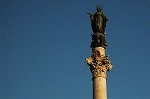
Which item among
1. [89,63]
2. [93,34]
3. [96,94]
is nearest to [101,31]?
[93,34]

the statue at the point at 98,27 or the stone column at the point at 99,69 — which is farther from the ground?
the statue at the point at 98,27

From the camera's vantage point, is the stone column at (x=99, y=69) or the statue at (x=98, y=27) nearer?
the stone column at (x=99, y=69)

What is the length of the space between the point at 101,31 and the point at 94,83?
368 cm

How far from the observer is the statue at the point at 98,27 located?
26062mm

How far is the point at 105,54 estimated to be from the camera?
84.5ft

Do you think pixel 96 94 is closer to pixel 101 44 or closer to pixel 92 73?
pixel 92 73

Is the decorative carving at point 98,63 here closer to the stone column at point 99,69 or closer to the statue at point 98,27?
the stone column at point 99,69

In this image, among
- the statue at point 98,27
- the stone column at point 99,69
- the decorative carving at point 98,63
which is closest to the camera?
the stone column at point 99,69

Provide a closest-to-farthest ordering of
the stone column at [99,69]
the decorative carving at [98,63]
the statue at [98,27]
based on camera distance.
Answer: the stone column at [99,69], the decorative carving at [98,63], the statue at [98,27]

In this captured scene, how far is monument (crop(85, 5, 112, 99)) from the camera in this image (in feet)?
79.9

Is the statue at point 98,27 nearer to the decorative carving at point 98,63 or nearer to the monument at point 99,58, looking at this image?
the monument at point 99,58

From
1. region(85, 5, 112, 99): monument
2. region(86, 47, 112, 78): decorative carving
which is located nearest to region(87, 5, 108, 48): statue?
region(85, 5, 112, 99): monument

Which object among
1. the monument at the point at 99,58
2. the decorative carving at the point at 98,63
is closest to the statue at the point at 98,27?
the monument at the point at 99,58

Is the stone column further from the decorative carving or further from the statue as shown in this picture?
the statue
